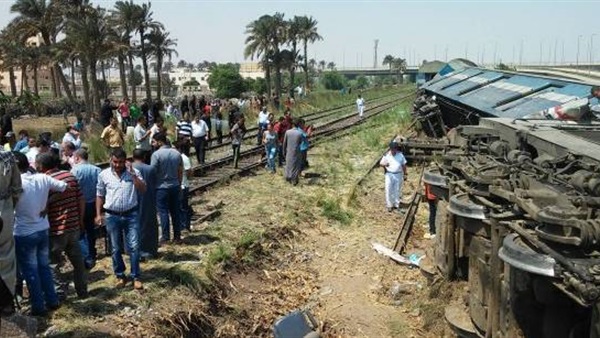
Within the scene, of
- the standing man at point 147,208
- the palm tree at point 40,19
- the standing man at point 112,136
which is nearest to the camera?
the standing man at point 147,208

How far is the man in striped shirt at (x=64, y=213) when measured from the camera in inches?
254

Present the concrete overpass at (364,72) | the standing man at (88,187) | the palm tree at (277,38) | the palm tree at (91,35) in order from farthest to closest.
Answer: the concrete overpass at (364,72)
the palm tree at (277,38)
the palm tree at (91,35)
the standing man at (88,187)

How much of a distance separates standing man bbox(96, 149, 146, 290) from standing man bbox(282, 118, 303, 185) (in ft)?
24.1

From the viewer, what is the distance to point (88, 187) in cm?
783

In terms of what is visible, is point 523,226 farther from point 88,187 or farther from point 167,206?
point 167,206

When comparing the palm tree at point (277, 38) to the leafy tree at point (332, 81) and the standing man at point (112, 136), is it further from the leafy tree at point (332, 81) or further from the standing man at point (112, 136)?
the leafy tree at point (332, 81)

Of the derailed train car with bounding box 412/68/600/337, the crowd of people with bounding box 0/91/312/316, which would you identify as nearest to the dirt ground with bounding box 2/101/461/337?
the crowd of people with bounding box 0/91/312/316

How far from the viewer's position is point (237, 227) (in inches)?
415

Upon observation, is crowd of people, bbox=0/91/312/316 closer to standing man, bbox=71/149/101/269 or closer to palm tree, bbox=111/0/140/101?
standing man, bbox=71/149/101/269

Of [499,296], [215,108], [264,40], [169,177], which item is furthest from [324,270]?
[264,40]

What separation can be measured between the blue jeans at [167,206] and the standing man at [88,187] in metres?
1.20

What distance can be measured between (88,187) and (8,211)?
225 centimetres

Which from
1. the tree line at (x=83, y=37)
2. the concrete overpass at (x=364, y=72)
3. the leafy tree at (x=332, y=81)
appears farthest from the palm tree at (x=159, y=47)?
the concrete overpass at (x=364, y=72)

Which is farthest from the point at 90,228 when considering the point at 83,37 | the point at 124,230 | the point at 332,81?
the point at 332,81
